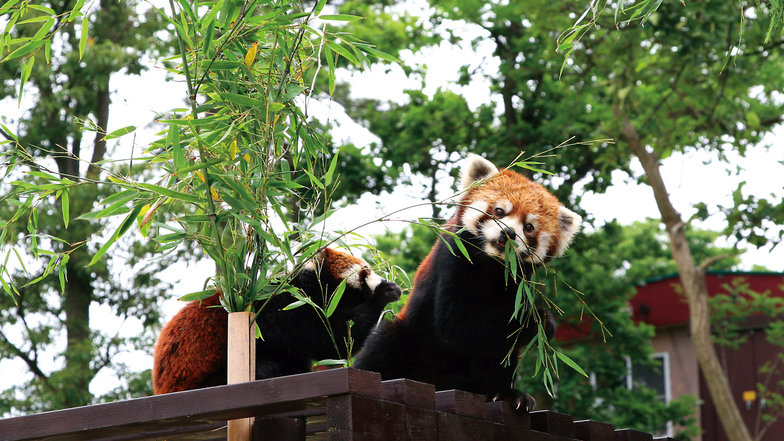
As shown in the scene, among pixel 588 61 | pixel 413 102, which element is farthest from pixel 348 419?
pixel 413 102

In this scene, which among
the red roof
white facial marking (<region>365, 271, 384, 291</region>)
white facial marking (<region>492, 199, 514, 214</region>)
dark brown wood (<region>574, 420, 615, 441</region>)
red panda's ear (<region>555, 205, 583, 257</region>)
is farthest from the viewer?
the red roof

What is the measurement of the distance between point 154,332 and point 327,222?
9.42 meters

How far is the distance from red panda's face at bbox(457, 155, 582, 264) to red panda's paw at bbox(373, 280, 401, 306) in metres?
0.42

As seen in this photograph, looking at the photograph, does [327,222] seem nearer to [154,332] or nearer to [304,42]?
[304,42]

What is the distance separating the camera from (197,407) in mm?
1837

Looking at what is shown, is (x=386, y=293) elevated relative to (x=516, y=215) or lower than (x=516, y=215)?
lower

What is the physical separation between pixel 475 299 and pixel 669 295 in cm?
1038

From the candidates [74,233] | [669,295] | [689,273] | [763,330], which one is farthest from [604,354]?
[74,233]

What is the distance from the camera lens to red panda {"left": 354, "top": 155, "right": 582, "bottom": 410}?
2832 millimetres

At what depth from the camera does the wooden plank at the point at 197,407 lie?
175 centimetres

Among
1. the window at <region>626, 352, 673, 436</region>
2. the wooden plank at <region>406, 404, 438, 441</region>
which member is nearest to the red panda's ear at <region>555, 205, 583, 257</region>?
the wooden plank at <region>406, 404, 438, 441</region>

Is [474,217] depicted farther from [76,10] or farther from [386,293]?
[76,10]

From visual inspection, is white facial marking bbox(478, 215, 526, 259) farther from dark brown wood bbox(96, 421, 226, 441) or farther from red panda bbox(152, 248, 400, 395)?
dark brown wood bbox(96, 421, 226, 441)

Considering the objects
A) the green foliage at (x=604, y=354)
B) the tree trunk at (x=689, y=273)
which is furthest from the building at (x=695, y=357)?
the tree trunk at (x=689, y=273)
